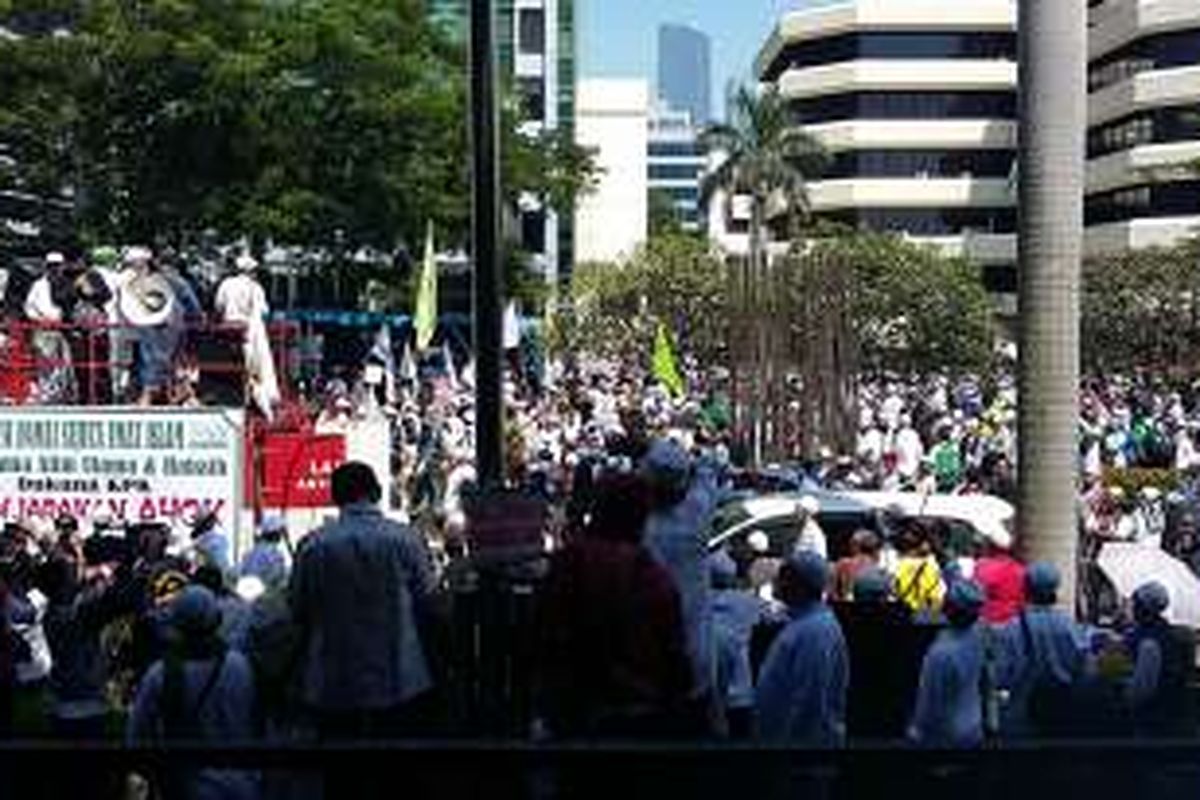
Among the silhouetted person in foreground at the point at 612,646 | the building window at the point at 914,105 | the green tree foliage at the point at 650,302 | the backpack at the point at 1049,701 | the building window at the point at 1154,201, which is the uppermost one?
the building window at the point at 914,105

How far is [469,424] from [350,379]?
1346 centimetres

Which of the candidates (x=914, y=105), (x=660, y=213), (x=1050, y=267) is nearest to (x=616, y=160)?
(x=660, y=213)

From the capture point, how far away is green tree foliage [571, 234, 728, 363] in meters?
61.5

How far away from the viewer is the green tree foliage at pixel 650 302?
6150 cm

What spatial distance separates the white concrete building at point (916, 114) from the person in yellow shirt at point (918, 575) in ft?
297

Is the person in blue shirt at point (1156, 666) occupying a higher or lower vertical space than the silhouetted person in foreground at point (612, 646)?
lower

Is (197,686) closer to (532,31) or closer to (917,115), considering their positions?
(532,31)

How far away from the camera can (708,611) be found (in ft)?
29.2

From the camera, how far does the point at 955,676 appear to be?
8.52 m

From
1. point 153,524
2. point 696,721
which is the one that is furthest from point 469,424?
point 696,721

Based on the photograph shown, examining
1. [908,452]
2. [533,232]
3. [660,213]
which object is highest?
[660,213]

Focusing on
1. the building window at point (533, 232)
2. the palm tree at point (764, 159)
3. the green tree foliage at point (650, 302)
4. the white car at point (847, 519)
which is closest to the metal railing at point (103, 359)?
the white car at point (847, 519)

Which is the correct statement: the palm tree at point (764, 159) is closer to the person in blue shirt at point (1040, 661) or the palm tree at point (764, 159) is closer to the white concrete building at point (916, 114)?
the white concrete building at point (916, 114)

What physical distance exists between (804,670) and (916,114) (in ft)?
326
